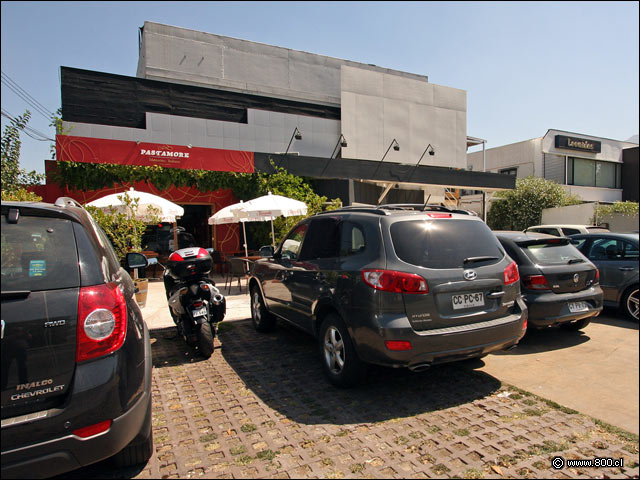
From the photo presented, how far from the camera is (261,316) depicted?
623cm

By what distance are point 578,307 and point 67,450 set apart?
531 centimetres

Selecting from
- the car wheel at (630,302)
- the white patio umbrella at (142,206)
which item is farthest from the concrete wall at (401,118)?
the car wheel at (630,302)

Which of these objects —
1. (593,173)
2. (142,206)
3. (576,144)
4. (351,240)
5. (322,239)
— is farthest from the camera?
(593,173)

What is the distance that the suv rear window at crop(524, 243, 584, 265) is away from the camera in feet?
16.7

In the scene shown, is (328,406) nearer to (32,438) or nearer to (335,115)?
(32,438)

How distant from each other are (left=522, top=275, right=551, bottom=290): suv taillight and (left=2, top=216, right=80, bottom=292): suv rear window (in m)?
4.87

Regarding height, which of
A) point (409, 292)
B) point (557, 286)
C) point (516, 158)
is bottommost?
point (557, 286)

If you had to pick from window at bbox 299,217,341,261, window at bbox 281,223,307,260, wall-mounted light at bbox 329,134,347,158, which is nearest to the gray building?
wall-mounted light at bbox 329,134,347,158

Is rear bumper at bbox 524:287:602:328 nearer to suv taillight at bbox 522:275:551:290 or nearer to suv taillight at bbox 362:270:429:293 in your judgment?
suv taillight at bbox 522:275:551:290

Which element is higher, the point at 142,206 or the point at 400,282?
the point at 142,206

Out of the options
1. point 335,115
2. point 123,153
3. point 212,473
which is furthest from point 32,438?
point 335,115

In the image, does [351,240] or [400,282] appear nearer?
[400,282]

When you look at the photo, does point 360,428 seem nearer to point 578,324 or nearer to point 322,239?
point 322,239

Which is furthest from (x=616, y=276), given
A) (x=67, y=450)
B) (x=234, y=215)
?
(x=234, y=215)
